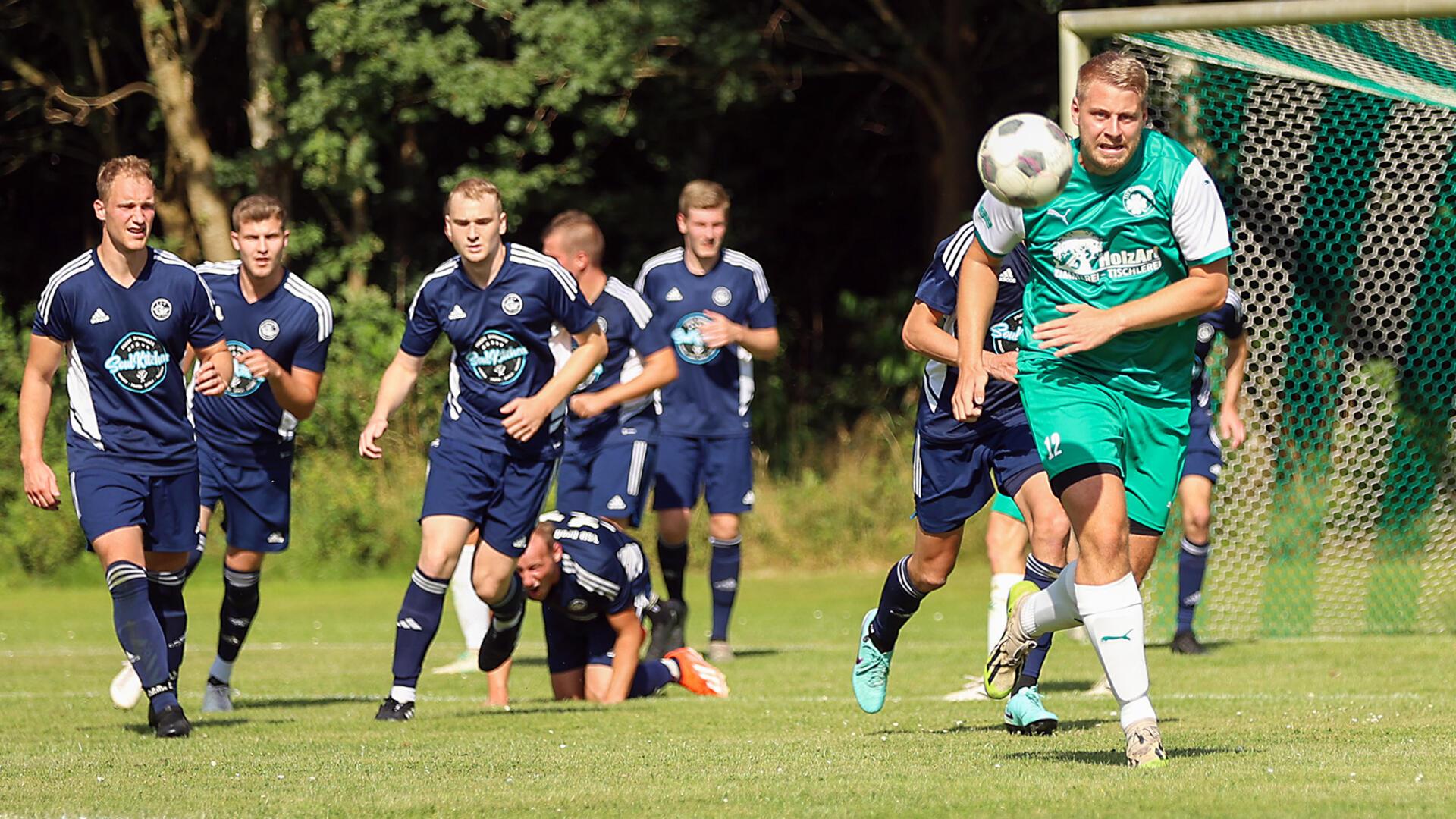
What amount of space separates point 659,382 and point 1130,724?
4519mm

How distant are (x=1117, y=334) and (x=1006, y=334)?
1574 mm

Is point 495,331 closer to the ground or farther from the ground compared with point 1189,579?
farther from the ground

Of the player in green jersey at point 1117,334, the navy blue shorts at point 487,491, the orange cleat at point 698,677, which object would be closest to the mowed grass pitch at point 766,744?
the orange cleat at point 698,677

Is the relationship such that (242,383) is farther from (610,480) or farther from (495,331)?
(610,480)

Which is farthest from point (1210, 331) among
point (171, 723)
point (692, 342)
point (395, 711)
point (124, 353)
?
point (171, 723)

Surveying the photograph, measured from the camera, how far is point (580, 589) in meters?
8.16

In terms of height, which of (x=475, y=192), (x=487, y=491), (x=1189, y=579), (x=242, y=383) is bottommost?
(x=1189, y=579)

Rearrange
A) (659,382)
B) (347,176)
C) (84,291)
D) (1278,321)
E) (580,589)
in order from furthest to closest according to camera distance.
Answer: (347,176)
(1278,321)
(659,382)
(580,589)
(84,291)

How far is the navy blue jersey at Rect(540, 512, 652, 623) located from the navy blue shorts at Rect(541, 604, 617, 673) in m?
0.14

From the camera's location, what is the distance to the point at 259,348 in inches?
328

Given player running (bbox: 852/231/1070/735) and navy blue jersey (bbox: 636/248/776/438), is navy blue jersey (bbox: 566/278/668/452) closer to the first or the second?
navy blue jersey (bbox: 636/248/776/438)

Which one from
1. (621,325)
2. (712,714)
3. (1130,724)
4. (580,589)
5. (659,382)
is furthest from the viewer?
(621,325)

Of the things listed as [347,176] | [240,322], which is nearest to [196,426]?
[240,322]

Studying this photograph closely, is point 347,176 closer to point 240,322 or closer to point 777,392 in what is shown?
point 777,392
